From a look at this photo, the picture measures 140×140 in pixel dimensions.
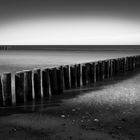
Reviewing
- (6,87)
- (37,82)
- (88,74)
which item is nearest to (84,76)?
(88,74)

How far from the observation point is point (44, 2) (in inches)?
798

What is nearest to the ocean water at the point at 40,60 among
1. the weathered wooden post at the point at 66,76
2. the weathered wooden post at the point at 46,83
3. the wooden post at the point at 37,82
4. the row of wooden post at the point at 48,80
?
the row of wooden post at the point at 48,80

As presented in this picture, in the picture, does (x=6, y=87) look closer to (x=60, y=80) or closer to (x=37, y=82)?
(x=37, y=82)

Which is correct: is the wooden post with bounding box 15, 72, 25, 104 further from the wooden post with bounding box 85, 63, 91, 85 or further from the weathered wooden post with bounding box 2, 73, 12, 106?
the wooden post with bounding box 85, 63, 91, 85

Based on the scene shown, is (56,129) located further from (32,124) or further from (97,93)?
(97,93)

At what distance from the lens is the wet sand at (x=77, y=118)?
191 inches

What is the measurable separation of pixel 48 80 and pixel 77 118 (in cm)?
209

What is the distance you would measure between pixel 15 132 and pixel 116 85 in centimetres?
525

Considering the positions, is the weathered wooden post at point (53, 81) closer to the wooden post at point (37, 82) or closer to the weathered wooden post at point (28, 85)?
the wooden post at point (37, 82)

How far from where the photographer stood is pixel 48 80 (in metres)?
7.70

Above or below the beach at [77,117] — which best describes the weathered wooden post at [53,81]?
above

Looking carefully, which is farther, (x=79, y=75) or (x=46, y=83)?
(x=79, y=75)

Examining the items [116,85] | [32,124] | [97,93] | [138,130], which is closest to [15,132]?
[32,124]

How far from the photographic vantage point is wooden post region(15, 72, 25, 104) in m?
6.89
